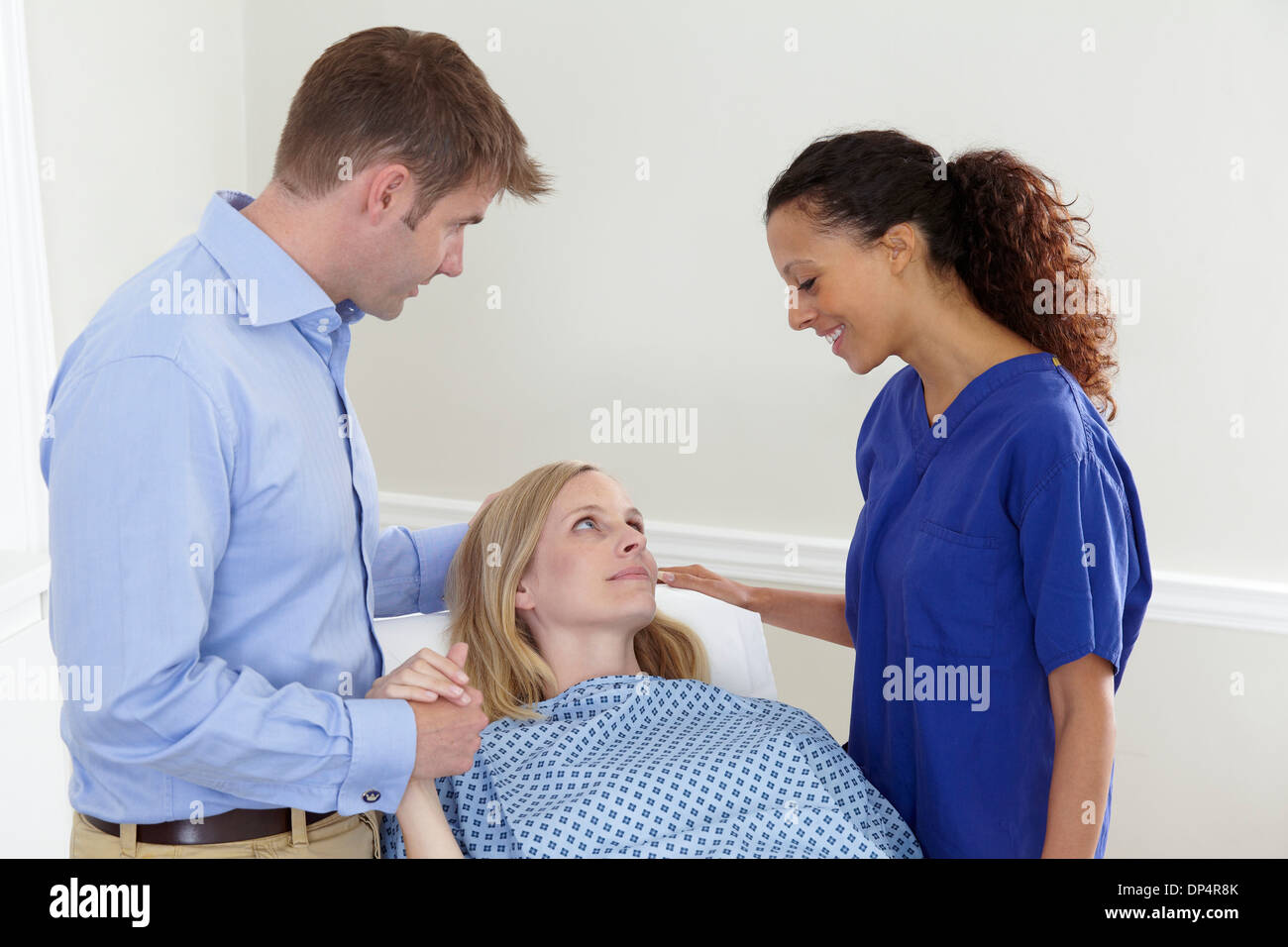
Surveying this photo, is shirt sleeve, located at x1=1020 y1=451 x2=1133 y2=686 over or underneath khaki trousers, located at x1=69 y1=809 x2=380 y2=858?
over

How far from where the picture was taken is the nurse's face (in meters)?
1.39

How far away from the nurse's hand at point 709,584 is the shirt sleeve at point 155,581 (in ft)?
3.02

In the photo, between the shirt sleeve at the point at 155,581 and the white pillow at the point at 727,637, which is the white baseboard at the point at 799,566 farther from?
the shirt sleeve at the point at 155,581

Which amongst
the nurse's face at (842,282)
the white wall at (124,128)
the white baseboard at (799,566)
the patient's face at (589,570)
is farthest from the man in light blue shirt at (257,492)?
the white baseboard at (799,566)

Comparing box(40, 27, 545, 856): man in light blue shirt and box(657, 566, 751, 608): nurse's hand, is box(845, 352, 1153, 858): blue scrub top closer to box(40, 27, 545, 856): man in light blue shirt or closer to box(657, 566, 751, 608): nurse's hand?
Result: box(657, 566, 751, 608): nurse's hand

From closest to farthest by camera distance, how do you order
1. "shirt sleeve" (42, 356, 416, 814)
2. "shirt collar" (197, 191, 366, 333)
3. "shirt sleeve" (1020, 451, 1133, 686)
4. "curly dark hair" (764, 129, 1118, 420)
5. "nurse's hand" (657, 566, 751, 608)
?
1. "shirt sleeve" (42, 356, 416, 814)
2. "shirt collar" (197, 191, 366, 333)
3. "shirt sleeve" (1020, 451, 1133, 686)
4. "curly dark hair" (764, 129, 1118, 420)
5. "nurse's hand" (657, 566, 751, 608)

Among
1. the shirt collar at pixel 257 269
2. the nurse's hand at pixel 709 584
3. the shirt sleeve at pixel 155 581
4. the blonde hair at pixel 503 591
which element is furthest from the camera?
the nurse's hand at pixel 709 584

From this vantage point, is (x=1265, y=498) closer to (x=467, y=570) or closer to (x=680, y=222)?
(x=680, y=222)

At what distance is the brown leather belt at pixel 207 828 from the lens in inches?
44.4

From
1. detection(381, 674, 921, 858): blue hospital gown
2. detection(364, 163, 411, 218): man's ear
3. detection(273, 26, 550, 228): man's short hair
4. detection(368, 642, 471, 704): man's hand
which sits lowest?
detection(381, 674, 921, 858): blue hospital gown

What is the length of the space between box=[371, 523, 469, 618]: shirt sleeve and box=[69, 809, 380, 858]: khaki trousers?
491 mm

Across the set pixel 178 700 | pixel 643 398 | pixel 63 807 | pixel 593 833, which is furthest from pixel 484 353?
pixel 178 700

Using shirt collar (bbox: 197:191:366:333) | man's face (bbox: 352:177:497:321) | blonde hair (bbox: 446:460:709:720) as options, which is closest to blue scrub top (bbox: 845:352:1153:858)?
blonde hair (bbox: 446:460:709:720)

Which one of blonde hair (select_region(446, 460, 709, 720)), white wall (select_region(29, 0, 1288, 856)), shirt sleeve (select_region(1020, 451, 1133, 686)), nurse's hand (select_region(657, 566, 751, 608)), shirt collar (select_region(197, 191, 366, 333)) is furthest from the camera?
white wall (select_region(29, 0, 1288, 856))
